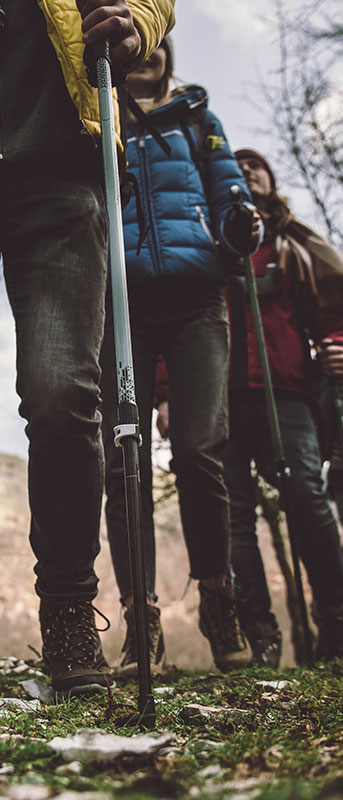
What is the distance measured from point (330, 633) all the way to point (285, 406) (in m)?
1.34

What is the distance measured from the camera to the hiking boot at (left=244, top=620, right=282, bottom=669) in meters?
3.47

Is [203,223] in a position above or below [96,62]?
above

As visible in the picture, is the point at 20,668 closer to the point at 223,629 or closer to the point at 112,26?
the point at 223,629

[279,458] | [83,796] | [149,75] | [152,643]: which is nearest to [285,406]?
[279,458]

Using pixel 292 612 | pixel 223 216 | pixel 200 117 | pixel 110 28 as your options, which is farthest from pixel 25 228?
pixel 292 612

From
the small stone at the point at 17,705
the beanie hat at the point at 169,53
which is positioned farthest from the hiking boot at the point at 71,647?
the beanie hat at the point at 169,53

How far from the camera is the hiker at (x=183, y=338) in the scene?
9.95 feet

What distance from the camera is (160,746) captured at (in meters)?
1.24

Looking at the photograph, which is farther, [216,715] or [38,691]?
[38,691]

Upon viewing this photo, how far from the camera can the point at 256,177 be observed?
504cm

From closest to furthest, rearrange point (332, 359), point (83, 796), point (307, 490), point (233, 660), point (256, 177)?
point (83, 796), point (233, 660), point (307, 490), point (332, 359), point (256, 177)

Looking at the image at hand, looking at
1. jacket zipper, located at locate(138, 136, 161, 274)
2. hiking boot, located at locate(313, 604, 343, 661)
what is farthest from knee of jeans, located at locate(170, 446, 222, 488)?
hiking boot, located at locate(313, 604, 343, 661)

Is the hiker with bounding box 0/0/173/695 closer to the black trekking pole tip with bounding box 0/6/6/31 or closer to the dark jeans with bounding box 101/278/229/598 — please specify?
the black trekking pole tip with bounding box 0/6/6/31

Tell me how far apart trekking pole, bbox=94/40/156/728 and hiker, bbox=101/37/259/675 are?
111 centimetres
